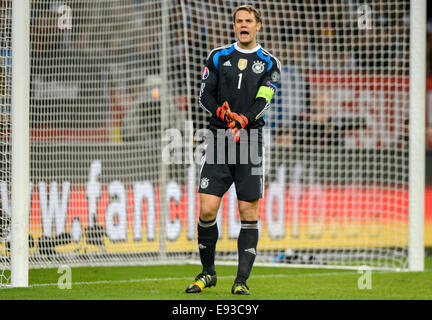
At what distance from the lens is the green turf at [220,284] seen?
514cm

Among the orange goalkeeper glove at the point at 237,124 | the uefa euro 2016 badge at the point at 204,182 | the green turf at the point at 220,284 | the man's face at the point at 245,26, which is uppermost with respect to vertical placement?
the man's face at the point at 245,26

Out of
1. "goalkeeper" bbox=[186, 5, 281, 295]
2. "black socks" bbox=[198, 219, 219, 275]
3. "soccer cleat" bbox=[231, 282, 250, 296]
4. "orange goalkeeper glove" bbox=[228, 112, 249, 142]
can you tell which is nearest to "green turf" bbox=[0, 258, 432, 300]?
"soccer cleat" bbox=[231, 282, 250, 296]

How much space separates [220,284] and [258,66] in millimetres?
1922

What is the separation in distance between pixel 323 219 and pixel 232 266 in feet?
5.76

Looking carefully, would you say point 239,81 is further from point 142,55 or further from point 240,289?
point 142,55

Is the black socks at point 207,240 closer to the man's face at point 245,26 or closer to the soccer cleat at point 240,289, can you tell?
the soccer cleat at point 240,289

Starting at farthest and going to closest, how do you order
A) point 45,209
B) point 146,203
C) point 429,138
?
point 429,138
point 146,203
point 45,209

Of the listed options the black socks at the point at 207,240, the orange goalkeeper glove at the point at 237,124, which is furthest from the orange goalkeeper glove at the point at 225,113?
the black socks at the point at 207,240

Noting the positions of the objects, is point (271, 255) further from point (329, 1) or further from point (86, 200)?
point (329, 1)

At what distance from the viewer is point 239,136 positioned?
511 cm

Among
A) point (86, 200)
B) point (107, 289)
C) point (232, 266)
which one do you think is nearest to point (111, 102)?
point (86, 200)

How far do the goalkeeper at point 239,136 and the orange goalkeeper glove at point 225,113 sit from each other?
0.12ft

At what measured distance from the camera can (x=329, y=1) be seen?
10148 millimetres

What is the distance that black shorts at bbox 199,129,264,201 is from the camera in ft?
16.9
